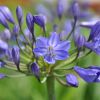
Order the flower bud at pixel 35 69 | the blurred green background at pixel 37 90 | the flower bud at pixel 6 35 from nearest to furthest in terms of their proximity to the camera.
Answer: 1. the flower bud at pixel 35 69
2. the flower bud at pixel 6 35
3. the blurred green background at pixel 37 90

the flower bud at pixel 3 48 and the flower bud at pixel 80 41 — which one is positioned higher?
the flower bud at pixel 80 41

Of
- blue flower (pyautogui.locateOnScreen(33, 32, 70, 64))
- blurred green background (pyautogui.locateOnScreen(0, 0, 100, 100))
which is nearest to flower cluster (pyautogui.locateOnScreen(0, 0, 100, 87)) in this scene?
blue flower (pyautogui.locateOnScreen(33, 32, 70, 64))

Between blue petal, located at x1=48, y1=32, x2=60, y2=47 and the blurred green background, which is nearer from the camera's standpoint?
blue petal, located at x1=48, y1=32, x2=60, y2=47

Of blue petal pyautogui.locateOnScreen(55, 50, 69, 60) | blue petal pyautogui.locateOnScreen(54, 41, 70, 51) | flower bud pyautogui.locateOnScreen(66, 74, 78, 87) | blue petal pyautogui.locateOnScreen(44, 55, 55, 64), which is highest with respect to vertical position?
blue petal pyautogui.locateOnScreen(54, 41, 70, 51)

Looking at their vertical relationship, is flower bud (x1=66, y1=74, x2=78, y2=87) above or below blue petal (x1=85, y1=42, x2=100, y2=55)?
below

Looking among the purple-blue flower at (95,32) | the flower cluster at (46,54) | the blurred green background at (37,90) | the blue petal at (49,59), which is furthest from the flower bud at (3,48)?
the blurred green background at (37,90)

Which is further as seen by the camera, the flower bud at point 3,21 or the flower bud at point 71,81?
the flower bud at point 3,21

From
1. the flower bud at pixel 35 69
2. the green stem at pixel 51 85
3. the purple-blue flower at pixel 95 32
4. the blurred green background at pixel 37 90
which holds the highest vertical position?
the purple-blue flower at pixel 95 32

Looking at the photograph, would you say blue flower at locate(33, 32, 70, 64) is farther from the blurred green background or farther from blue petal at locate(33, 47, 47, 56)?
the blurred green background

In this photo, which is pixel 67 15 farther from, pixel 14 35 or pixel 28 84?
pixel 14 35

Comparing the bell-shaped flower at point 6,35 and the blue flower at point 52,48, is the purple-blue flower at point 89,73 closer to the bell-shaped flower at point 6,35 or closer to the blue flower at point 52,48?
the blue flower at point 52,48
